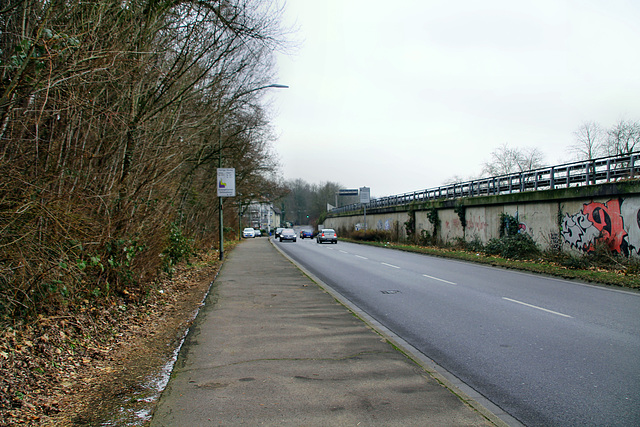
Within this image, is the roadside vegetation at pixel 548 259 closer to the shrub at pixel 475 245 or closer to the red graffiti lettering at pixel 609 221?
the shrub at pixel 475 245

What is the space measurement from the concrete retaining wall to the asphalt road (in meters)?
3.87

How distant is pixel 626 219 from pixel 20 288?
17.2 m

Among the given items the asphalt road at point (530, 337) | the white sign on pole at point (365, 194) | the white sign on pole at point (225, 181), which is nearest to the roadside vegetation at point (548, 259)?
the asphalt road at point (530, 337)

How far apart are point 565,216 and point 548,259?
2020 millimetres

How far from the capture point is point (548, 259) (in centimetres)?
1880

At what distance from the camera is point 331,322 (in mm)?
8039

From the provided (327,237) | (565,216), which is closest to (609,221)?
(565,216)

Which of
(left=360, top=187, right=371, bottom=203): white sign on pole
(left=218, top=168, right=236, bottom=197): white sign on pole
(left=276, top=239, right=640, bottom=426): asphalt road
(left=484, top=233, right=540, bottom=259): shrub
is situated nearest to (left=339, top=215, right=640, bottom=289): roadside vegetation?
(left=484, top=233, right=540, bottom=259): shrub

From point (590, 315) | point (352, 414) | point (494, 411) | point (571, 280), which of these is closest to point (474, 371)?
point (494, 411)

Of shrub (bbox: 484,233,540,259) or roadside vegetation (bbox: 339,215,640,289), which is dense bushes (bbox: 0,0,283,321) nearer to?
A: roadside vegetation (bbox: 339,215,640,289)

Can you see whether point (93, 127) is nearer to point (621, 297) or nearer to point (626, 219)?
point (621, 297)

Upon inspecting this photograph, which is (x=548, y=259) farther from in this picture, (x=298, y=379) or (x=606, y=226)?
(x=298, y=379)

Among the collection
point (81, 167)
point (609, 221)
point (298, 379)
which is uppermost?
point (81, 167)

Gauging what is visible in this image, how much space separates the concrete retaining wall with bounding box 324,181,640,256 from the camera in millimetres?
15953
